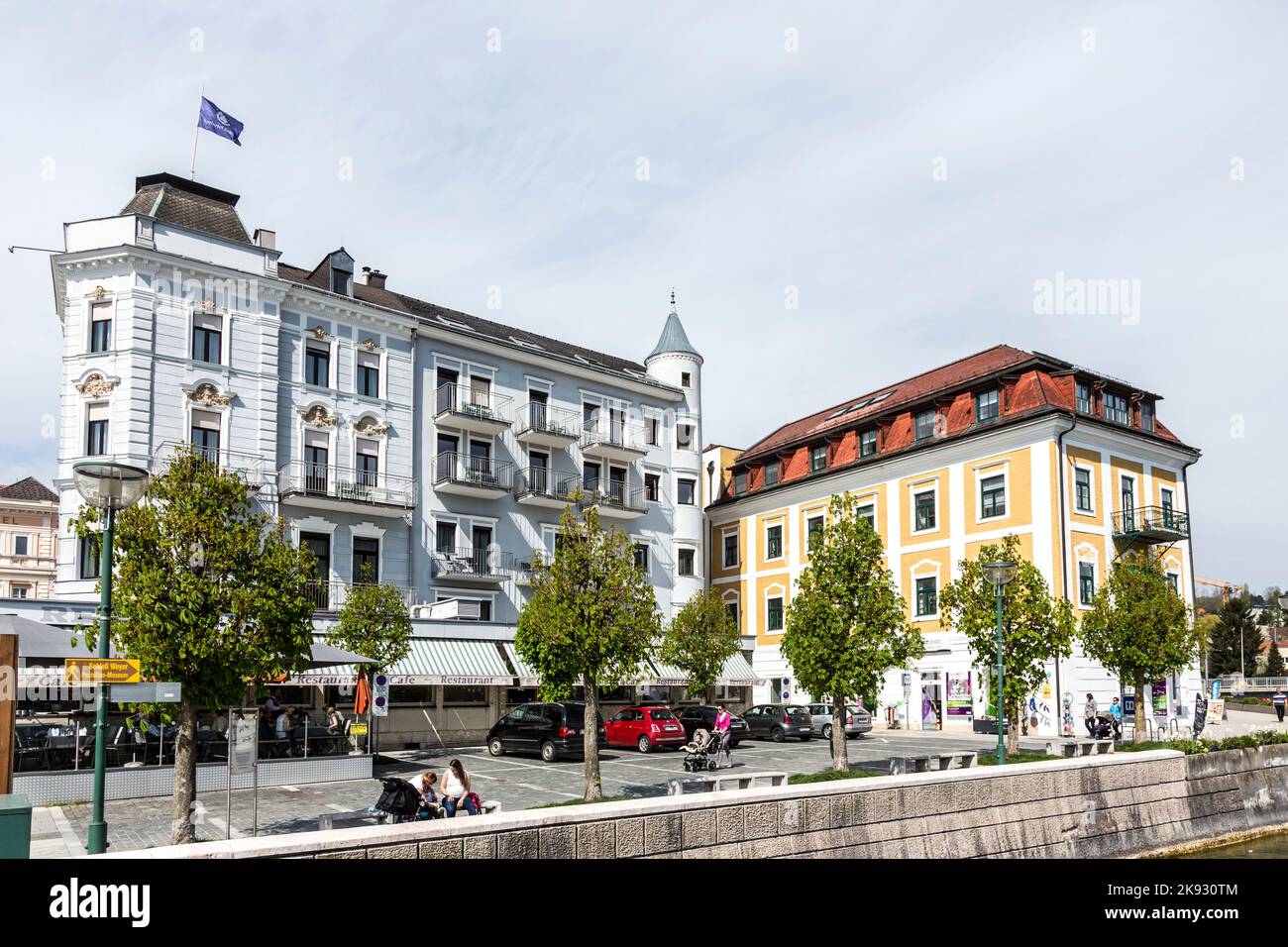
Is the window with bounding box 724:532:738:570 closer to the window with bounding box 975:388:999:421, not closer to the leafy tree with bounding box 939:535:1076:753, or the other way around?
the window with bounding box 975:388:999:421

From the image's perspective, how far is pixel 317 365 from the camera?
38312 mm

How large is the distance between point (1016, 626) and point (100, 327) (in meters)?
29.9

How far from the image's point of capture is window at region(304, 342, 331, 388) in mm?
37969

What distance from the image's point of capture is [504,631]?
128ft

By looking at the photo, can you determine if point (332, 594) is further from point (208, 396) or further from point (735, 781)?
point (735, 781)

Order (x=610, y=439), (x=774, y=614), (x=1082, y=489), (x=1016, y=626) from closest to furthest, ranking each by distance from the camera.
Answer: (x=1016, y=626)
(x=1082, y=489)
(x=610, y=439)
(x=774, y=614)

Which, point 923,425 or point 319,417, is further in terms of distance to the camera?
point 923,425

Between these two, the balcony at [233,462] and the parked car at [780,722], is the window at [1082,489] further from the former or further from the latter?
the balcony at [233,462]

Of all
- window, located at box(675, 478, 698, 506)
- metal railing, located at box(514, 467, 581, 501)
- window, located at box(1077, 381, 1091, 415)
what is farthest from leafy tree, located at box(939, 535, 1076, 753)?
window, located at box(675, 478, 698, 506)

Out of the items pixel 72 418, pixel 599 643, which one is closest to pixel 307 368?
pixel 72 418

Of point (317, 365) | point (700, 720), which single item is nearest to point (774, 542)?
point (700, 720)
